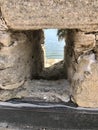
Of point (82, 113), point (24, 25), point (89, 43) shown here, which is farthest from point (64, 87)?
point (24, 25)

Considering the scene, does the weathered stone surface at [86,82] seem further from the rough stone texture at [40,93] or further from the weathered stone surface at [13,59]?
the weathered stone surface at [13,59]

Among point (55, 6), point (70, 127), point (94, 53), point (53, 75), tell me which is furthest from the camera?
point (53, 75)

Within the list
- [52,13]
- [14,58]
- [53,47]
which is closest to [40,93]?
[14,58]

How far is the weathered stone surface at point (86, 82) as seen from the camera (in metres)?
1.70

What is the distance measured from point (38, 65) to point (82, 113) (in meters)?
0.71

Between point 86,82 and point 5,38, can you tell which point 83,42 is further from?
point 5,38

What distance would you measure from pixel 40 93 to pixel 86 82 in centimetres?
31

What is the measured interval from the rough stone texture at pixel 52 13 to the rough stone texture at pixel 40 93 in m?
0.44

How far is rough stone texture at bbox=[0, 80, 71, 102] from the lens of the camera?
1837mm

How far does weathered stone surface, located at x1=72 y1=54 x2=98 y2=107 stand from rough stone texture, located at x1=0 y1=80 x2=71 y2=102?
0.09 m

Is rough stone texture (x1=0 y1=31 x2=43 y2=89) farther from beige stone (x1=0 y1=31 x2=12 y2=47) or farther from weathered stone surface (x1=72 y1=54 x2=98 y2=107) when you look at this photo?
weathered stone surface (x1=72 y1=54 x2=98 y2=107)

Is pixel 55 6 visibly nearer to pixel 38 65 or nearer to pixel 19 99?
pixel 19 99

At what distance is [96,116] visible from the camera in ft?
5.87

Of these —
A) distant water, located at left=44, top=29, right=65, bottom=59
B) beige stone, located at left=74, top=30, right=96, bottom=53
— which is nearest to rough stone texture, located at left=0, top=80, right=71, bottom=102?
beige stone, located at left=74, top=30, right=96, bottom=53
